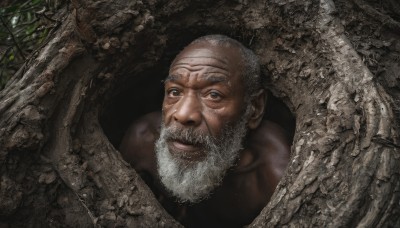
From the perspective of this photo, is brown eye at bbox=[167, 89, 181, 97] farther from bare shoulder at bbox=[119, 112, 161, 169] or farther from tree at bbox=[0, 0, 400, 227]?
bare shoulder at bbox=[119, 112, 161, 169]

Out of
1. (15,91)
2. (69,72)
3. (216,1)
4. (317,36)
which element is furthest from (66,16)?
(317,36)

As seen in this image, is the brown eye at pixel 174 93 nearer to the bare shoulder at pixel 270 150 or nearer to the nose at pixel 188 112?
the nose at pixel 188 112

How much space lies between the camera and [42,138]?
2.52 meters

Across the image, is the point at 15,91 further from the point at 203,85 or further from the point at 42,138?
the point at 203,85

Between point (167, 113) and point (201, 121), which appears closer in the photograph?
point (201, 121)

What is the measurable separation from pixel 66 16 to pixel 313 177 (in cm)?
187

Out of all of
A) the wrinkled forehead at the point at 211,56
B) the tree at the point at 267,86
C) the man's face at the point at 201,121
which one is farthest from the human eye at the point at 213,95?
the tree at the point at 267,86

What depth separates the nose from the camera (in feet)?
9.13

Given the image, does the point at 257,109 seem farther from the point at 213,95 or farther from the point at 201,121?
the point at 201,121

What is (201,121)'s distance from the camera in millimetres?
2850

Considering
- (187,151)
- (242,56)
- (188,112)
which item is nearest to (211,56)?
(242,56)

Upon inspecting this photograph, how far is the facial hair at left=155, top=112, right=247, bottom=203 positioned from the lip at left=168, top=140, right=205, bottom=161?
3 centimetres

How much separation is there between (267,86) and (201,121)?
0.71 m

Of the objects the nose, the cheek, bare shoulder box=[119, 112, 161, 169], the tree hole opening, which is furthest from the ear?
bare shoulder box=[119, 112, 161, 169]
